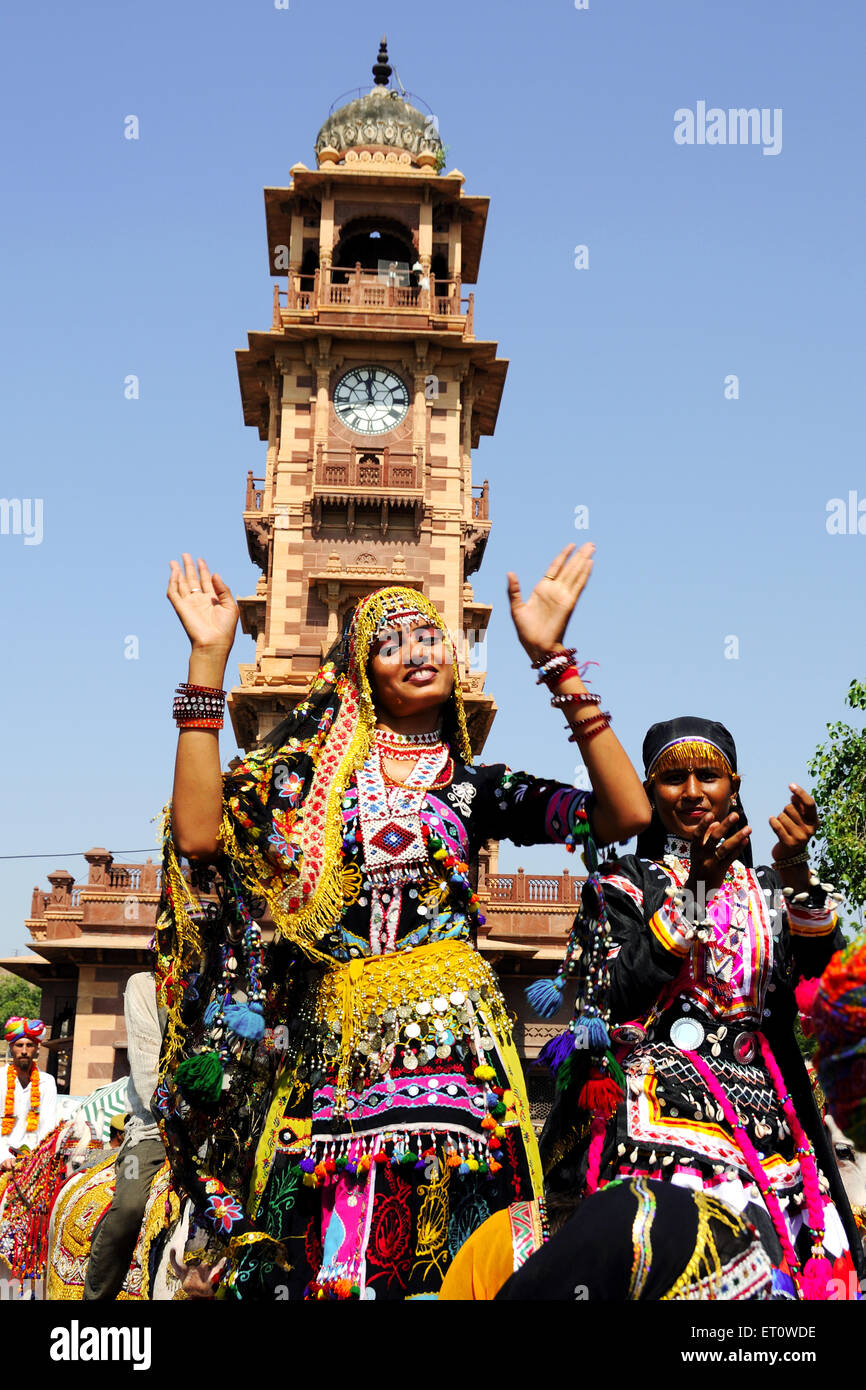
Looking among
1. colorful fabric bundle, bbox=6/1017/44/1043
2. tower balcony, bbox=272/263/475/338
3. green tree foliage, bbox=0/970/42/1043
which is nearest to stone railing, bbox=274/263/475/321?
tower balcony, bbox=272/263/475/338

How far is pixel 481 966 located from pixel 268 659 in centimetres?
2580

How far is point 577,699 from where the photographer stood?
13.5 feet

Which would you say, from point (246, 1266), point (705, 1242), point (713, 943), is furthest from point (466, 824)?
point (705, 1242)

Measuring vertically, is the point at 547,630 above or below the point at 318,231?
below

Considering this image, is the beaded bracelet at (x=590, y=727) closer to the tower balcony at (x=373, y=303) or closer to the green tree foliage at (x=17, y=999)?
the tower balcony at (x=373, y=303)

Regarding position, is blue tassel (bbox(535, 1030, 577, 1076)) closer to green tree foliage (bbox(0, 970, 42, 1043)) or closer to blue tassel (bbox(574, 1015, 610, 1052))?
blue tassel (bbox(574, 1015, 610, 1052))

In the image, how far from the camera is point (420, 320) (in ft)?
102

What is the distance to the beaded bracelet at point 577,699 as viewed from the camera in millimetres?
4121

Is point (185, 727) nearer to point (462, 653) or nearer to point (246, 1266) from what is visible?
point (246, 1266)

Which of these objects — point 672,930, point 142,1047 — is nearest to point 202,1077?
point 672,930

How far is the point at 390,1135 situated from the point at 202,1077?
0.66 m

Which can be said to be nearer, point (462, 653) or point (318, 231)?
point (462, 653)

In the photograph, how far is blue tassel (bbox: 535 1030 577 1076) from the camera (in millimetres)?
3936

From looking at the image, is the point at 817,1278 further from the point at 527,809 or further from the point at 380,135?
the point at 380,135
